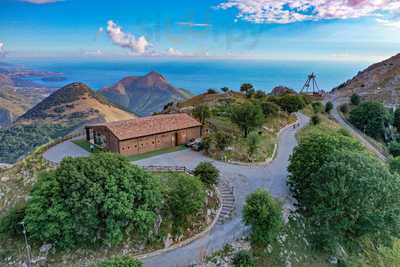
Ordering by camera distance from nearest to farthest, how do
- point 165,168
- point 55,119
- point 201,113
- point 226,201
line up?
point 226,201 → point 165,168 → point 201,113 → point 55,119

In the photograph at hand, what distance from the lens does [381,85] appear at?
87.8m

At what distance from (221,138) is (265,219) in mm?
16017

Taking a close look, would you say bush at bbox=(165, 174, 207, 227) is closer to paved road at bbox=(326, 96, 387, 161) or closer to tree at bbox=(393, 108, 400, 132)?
paved road at bbox=(326, 96, 387, 161)

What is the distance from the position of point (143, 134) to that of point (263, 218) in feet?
61.9

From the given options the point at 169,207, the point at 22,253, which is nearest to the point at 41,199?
the point at 22,253

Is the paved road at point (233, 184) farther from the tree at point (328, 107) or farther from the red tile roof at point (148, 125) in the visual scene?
the tree at point (328, 107)

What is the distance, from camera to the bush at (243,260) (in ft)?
48.8

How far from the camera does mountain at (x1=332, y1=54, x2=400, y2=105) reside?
77.6 m

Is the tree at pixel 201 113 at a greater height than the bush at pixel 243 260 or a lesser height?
greater

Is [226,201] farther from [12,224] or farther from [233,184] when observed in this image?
[12,224]

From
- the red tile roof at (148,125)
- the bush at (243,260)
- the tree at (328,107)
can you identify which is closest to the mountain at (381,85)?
the tree at (328,107)

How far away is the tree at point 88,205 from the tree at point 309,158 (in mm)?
12322

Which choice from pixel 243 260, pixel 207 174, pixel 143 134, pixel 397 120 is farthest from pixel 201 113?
pixel 397 120

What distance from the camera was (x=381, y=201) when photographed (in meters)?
16.3
